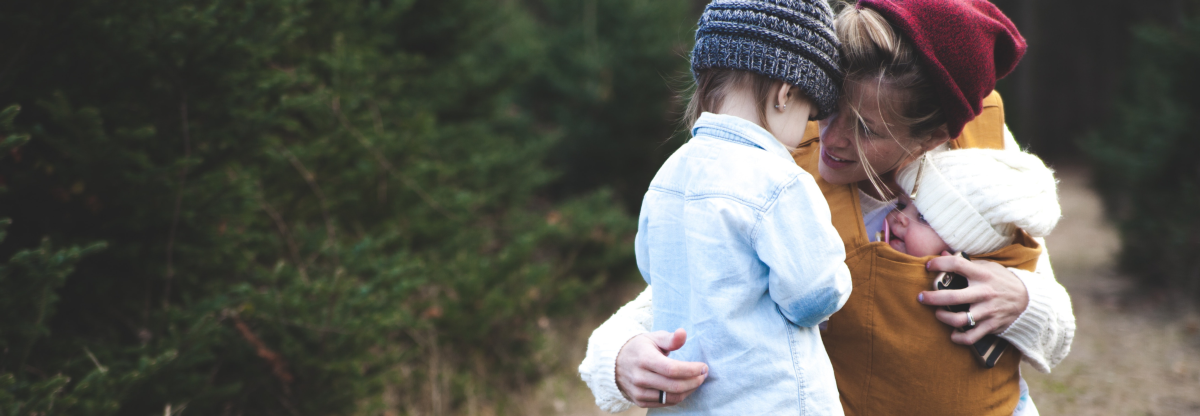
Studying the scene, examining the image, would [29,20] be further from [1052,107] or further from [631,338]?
[1052,107]

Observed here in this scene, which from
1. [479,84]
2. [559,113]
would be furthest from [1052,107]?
[479,84]

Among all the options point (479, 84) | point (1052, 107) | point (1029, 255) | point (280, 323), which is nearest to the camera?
point (1029, 255)

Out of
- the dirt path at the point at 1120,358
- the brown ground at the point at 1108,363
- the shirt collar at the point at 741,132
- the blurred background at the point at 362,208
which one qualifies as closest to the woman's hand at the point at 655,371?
the shirt collar at the point at 741,132

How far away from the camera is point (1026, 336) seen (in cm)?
145

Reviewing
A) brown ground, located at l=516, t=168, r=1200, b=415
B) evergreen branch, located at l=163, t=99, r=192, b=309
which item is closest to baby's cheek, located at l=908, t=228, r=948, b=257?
evergreen branch, located at l=163, t=99, r=192, b=309

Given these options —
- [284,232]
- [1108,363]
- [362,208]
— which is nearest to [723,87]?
A: [284,232]

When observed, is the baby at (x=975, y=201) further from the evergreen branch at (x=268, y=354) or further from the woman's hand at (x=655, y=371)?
the evergreen branch at (x=268, y=354)

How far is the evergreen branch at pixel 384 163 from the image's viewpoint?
3.40 m

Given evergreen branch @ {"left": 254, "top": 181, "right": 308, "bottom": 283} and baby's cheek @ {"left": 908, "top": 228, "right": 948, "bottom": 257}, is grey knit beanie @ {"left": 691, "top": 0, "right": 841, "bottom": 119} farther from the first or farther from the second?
evergreen branch @ {"left": 254, "top": 181, "right": 308, "bottom": 283}

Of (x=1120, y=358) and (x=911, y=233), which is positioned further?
(x=1120, y=358)

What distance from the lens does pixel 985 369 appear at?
1446mm

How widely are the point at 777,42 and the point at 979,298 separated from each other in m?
0.66

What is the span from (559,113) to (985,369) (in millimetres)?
6352

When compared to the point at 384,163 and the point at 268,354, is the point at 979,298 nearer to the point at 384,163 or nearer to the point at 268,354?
the point at 268,354
